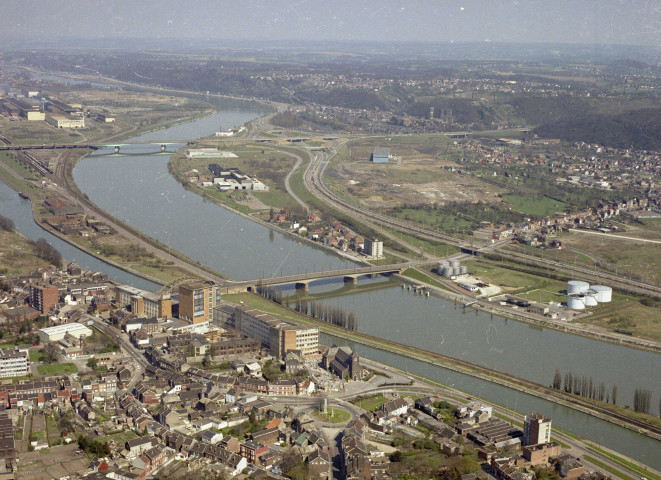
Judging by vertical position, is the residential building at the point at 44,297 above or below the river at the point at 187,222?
above

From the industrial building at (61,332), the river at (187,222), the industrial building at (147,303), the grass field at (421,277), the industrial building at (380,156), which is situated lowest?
the grass field at (421,277)

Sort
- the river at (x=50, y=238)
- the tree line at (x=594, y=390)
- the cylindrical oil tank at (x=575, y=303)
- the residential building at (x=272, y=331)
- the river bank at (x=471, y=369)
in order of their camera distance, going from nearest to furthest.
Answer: the river bank at (x=471, y=369)
the tree line at (x=594, y=390)
the residential building at (x=272, y=331)
the cylindrical oil tank at (x=575, y=303)
the river at (x=50, y=238)

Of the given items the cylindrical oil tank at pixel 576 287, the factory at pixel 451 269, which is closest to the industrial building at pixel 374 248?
the factory at pixel 451 269

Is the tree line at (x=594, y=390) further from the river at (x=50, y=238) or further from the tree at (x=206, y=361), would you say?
the river at (x=50, y=238)

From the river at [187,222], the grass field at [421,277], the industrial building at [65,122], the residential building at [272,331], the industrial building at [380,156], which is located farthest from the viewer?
the industrial building at [65,122]

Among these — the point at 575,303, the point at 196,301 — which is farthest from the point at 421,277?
the point at 196,301

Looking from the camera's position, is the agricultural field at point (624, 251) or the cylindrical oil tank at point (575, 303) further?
the agricultural field at point (624, 251)

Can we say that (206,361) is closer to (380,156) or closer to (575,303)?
(575,303)
